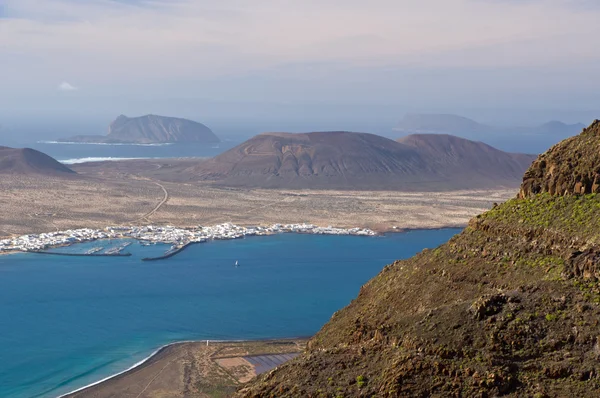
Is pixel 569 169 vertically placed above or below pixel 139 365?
above

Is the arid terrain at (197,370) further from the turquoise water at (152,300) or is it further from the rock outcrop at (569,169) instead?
the rock outcrop at (569,169)

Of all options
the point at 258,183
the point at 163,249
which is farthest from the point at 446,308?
the point at 258,183

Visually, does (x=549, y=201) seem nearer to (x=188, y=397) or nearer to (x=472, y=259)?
(x=472, y=259)

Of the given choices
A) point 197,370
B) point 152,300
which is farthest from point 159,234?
point 197,370

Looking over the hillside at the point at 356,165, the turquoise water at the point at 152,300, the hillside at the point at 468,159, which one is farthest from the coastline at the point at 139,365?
the hillside at the point at 468,159

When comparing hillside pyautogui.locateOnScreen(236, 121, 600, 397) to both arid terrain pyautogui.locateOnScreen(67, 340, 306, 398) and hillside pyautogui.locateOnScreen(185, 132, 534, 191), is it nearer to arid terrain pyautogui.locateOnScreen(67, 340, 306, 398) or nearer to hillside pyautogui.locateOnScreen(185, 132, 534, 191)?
arid terrain pyautogui.locateOnScreen(67, 340, 306, 398)

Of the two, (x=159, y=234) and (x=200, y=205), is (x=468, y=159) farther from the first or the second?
(x=159, y=234)
